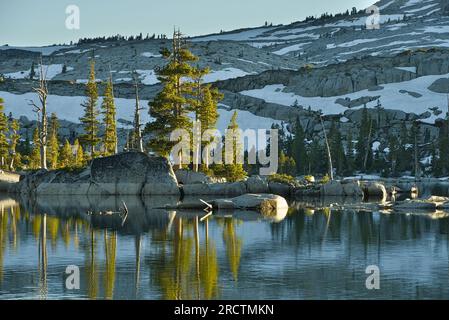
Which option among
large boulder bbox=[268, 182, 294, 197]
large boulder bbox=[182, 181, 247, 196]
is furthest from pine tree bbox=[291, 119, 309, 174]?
large boulder bbox=[182, 181, 247, 196]

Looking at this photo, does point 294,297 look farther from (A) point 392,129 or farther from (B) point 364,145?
(A) point 392,129

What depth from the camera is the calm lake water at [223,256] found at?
51.8 feet

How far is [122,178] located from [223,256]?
114 feet

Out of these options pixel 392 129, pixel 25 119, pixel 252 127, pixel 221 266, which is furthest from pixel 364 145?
pixel 221 266

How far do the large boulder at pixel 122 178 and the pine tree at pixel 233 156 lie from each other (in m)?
12.6

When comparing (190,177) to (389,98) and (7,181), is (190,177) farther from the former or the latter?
(389,98)

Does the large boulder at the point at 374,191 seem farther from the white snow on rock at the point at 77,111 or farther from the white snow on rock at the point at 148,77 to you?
the white snow on rock at the point at 148,77

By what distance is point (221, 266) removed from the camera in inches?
762

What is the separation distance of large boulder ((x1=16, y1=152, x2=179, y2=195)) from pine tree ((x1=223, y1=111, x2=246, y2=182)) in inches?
497

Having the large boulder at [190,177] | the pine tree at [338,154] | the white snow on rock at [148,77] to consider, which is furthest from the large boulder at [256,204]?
the white snow on rock at [148,77]
